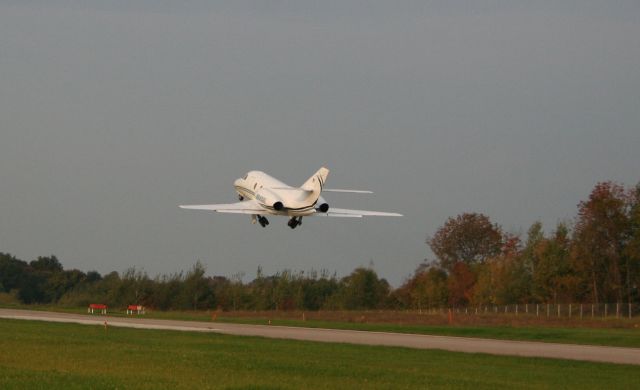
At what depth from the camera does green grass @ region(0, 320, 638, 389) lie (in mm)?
26391

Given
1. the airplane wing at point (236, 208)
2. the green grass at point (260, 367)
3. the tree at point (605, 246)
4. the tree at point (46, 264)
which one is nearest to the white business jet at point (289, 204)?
the airplane wing at point (236, 208)

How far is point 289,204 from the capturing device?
58.6m

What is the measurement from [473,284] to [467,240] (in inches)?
595

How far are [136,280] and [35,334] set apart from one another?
51154mm

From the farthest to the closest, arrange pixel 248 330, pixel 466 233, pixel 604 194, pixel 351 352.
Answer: pixel 466 233, pixel 604 194, pixel 248 330, pixel 351 352

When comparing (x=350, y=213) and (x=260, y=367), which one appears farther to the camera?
(x=350, y=213)

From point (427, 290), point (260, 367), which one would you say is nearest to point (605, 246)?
point (427, 290)

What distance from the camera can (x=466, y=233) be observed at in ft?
385

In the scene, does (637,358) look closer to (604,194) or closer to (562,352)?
Answer: (562,352)

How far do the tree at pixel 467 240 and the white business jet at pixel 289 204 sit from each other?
54008 millimetres

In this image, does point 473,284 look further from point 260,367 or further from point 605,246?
point 260,367

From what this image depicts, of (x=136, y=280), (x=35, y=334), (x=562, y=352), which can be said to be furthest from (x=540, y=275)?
(x=35, y=334)

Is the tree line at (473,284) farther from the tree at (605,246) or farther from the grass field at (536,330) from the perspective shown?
the grass field at (536,330)

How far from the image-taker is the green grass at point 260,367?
86.6 ft
